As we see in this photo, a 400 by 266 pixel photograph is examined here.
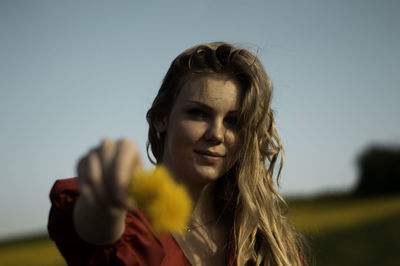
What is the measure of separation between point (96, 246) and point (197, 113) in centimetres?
123

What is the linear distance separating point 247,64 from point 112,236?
1.77m

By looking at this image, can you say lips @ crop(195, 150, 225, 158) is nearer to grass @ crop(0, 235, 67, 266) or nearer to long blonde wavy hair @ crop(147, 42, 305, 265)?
long blonde wavy hair @ crop(147, 42, 305, 265)

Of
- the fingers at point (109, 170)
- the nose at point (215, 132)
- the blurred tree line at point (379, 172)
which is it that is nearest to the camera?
the fingers at point (109, 170)

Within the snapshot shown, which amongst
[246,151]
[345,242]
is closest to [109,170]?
[246,151]

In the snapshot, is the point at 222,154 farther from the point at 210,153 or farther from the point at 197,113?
the point at 197,113

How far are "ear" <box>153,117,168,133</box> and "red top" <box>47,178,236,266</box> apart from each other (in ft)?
3.56

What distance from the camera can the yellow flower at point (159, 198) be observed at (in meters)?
1.07

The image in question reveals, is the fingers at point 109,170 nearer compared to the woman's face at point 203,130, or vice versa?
the fingers at point 109,170

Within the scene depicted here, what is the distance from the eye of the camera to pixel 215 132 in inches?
94.7

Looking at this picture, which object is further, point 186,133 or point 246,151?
point 246,151

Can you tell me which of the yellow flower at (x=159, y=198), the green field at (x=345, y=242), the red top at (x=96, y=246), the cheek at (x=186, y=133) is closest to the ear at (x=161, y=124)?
the cheek at (x=186, y=133)

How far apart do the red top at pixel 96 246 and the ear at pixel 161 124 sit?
108cm

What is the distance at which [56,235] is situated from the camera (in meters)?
1.68

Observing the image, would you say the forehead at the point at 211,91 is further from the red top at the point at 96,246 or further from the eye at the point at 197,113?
the red top at the point at 96,246
